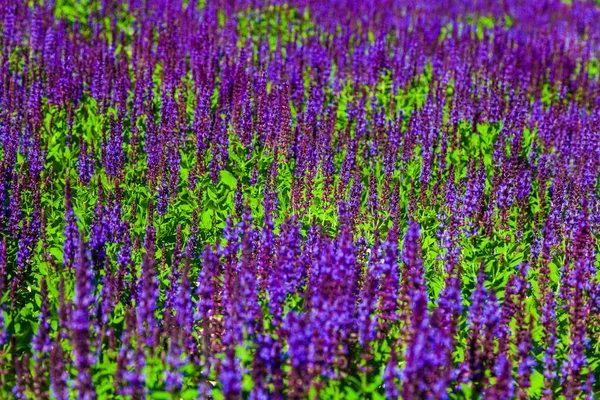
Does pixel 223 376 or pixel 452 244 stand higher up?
pixel 223 376

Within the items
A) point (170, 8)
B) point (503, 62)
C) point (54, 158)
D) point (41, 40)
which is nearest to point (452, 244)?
point (54, 158)

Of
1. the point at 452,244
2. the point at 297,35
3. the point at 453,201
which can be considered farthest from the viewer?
the point at 297,35

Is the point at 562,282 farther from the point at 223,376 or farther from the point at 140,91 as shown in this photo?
the point at 140,91

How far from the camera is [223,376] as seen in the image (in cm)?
361

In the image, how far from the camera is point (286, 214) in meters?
5.54

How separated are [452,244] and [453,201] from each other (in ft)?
2.00

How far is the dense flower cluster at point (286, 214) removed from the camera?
166 inches

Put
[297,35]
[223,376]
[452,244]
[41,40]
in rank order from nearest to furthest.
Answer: [223,376] → [452,244] → [41,40] → [297,35]

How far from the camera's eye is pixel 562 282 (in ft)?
17.6

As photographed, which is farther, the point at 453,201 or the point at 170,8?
the point at 170,8

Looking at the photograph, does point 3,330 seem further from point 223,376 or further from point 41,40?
point 41,40

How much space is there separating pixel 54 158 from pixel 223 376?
15.8 feet

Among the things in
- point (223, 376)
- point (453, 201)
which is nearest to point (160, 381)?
point (223, 376)

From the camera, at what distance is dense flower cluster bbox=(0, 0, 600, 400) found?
422 cm
